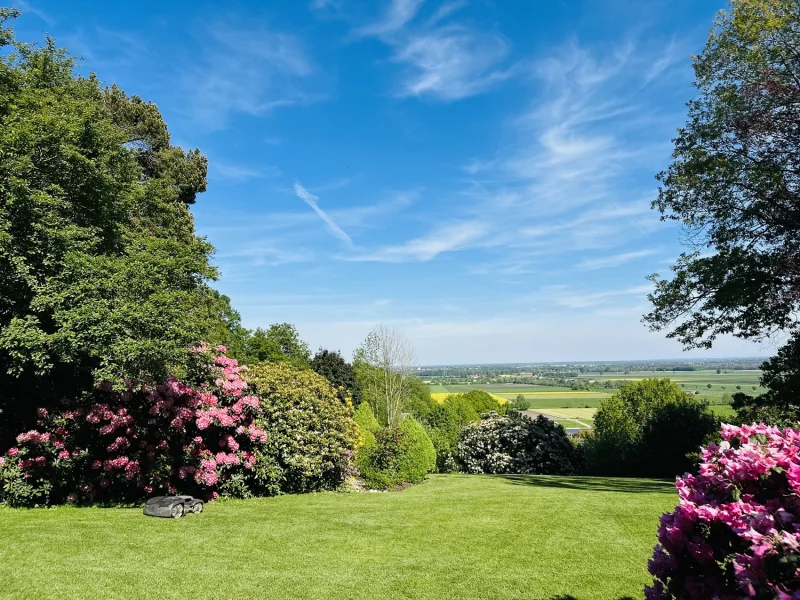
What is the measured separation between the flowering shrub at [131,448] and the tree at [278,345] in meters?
21.9

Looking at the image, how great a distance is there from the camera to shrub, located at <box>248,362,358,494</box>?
1100cm

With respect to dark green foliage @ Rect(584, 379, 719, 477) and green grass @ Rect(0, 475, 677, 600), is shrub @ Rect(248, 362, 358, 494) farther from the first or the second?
dark green foliage @ Rect(584, 379, 719, 477)

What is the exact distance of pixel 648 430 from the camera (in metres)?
19.5

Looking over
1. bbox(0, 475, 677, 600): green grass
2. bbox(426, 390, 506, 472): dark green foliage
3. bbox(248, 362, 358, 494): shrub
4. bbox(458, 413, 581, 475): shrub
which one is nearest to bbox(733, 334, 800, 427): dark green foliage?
bbox(0, 475, 677, 600): green grass

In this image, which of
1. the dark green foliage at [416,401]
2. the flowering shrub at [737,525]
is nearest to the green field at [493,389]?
the dark green foliage at [416,401]

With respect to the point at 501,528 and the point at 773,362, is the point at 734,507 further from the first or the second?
the point at 773,362

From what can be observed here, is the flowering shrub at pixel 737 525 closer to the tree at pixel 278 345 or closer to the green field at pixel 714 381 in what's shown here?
the green field at pixel 714 381

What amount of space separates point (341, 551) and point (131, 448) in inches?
244

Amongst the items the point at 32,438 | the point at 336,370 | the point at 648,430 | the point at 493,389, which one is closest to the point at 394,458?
the point at 32,438

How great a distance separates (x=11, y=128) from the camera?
8.83m

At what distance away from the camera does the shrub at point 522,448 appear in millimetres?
21250

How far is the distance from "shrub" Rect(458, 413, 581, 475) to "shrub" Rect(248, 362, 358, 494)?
11713 millimetres

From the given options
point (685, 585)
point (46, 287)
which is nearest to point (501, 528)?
point (685, 585)

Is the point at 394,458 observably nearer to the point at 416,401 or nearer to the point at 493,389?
the point at 416,401
